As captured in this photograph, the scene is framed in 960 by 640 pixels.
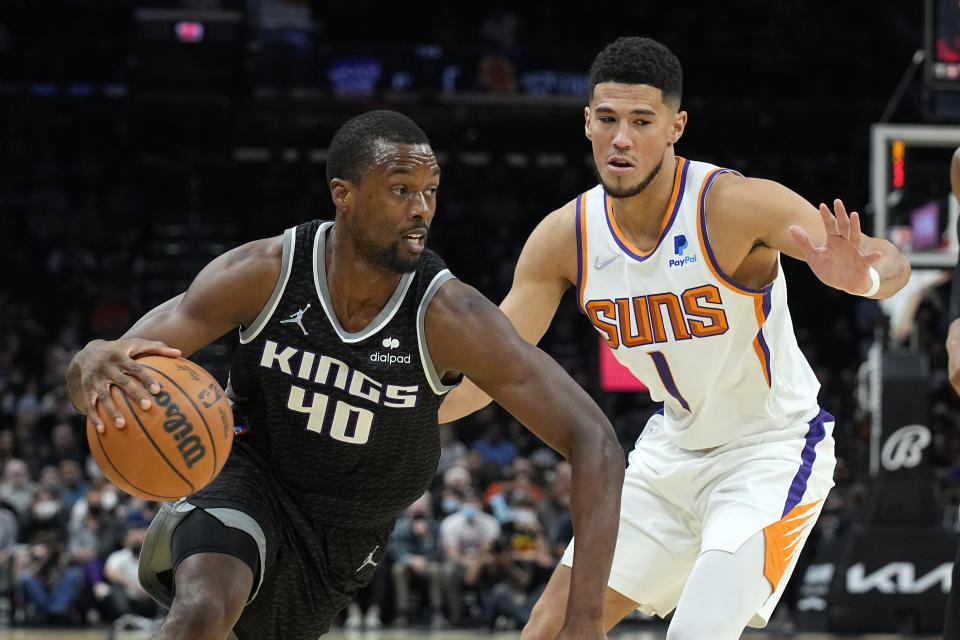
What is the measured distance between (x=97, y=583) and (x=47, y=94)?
37.1ft

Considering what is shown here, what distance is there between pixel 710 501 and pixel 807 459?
1.20 feet

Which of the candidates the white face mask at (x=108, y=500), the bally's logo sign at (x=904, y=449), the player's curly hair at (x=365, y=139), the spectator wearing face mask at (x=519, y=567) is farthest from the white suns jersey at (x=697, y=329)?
the white face mask at (x=108, y=500)

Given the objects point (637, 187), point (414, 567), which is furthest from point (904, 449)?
point (637, 187)

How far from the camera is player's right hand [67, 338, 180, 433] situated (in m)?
3.40

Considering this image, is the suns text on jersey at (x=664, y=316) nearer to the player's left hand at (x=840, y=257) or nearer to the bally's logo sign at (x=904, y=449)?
the player's left hand at (x=840, y=257)

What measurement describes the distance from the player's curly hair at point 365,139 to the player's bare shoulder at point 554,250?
Result: 877 mm

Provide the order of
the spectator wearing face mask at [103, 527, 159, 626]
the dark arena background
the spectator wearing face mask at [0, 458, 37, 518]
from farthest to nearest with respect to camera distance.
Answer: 1. the dark arena background
2. the spectator wearing face mask at [0, 458, 37, 518]
3. the spectator wearing face mask at [103, 527, 159, 626]

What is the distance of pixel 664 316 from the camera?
14.1 feet

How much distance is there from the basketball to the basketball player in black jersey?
0.10m

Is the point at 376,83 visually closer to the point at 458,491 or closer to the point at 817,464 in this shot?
the point at 458,491

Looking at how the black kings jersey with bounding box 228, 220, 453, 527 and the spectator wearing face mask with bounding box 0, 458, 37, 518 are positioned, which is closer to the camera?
the black kings jersey with bounding box 228, 220, 453, 527

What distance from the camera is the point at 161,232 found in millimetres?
19953

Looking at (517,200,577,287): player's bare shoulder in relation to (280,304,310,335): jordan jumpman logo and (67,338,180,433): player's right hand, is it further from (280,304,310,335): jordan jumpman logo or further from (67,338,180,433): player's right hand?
(67,338,180,433): player's right hand

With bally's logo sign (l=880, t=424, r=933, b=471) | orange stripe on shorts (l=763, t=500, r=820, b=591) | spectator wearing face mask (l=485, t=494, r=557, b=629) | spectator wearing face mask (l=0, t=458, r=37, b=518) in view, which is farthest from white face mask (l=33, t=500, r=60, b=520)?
orange stripe on shorts (l=763, t=500, r=820, b=591)
